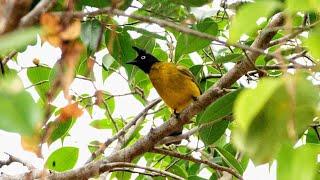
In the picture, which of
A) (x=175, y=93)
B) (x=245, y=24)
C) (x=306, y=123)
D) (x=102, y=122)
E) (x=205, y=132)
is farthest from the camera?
(x=175, y=93)

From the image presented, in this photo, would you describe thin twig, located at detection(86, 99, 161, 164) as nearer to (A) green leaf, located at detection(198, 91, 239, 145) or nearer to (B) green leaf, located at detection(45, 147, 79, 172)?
(B) green leaf, located at detection(45, 147, 79, 172)

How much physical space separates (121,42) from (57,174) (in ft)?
1.56

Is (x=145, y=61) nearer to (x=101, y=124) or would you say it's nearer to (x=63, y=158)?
(x=101, y=124)

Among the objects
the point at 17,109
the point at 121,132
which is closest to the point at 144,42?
the point at 121,132

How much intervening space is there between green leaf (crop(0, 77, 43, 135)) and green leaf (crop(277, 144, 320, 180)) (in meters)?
0.34

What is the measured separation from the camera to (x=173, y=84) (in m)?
3.41

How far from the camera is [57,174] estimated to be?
193 cm

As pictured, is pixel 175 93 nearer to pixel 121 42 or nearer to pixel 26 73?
pixel 26 73

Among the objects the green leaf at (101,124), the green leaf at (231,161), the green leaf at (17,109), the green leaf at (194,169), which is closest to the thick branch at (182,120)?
the green leaf at (231,161)

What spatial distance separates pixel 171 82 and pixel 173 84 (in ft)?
0.08

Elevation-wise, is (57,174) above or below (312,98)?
above

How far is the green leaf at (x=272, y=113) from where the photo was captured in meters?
0.62

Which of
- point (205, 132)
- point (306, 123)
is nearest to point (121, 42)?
point (205, 132)

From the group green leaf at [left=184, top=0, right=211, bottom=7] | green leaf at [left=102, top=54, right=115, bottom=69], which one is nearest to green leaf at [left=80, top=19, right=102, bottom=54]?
green leaf at [left=184, top=0, right=211, bottom=7]
